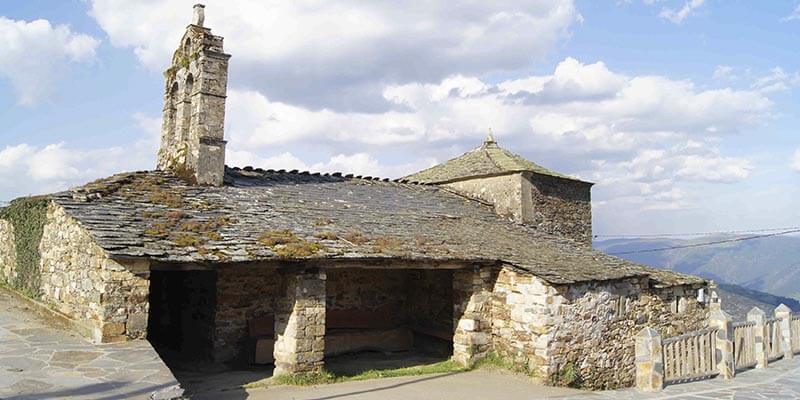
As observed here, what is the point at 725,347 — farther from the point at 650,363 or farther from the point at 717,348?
the point at 650,363

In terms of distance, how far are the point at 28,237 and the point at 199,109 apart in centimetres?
439

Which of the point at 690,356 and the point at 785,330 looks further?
the point at 785,330

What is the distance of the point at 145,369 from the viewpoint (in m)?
6.32

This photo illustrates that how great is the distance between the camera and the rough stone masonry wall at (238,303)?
1041 centimetres

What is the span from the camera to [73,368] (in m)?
6.27

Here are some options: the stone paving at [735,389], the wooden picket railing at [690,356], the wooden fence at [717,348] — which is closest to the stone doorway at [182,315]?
the stone paving at [735,389]

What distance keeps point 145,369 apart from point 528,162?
1303 centimetres

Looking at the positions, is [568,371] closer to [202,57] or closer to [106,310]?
[106,310]

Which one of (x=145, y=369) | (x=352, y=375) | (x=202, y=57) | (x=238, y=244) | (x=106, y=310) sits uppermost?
(x=202, y=57)

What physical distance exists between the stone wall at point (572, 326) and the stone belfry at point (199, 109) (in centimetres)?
616

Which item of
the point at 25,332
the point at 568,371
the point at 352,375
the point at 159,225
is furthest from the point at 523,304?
the point at 25,332

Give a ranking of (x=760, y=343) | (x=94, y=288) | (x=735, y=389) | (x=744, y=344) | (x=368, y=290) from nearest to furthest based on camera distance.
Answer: (x=94, y=288), (x=735, y=389), (x=744, y=344), (x=760, y=343), (x=368, y=290)

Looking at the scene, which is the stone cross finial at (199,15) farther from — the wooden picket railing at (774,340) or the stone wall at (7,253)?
the wooden picket railing at (774,340)

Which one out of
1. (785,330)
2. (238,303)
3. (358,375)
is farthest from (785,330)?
(238,303)
